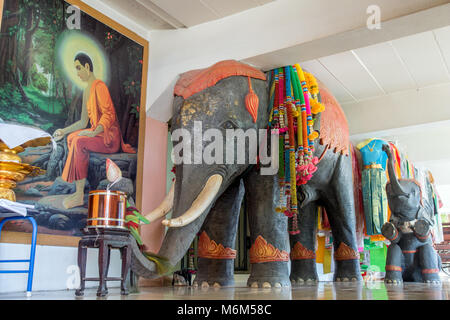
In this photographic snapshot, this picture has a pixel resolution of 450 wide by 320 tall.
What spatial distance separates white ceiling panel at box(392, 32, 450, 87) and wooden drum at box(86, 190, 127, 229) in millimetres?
3069

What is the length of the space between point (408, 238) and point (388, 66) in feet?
6.13

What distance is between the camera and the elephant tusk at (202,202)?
A: 1.96 meters

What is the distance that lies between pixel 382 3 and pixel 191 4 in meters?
1.39

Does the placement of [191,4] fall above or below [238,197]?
above

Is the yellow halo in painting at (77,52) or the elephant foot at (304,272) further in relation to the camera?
the elephant foot at (304,272)

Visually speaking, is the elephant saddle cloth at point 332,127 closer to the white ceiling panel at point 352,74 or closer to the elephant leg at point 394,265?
the elephant leg at point 394,265

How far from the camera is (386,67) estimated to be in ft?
14.1

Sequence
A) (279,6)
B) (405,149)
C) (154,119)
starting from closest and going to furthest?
(279,6), (154,119), (405,149)

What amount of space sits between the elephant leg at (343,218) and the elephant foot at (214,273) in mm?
941

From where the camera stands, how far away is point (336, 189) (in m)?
3.24

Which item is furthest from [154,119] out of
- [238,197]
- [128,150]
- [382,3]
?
[382,3]

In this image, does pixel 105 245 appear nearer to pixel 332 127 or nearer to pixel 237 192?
pixel 237 192

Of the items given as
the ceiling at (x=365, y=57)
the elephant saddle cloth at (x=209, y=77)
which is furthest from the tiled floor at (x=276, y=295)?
the ceiling at (x=365, y=57)

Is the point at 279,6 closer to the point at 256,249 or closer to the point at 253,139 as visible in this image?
the point at 253,139
